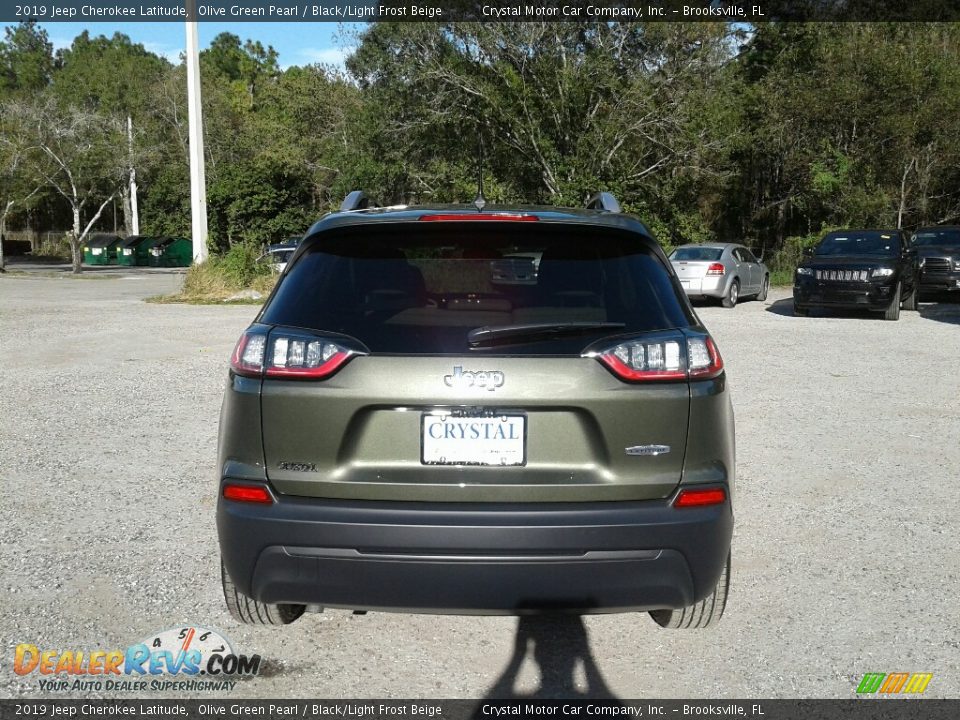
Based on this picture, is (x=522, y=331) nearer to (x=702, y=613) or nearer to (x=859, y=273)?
(x=702, y=613)

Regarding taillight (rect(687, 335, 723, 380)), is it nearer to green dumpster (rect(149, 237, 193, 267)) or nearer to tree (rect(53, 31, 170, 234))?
tree (rect(53, 31, 170, 234))

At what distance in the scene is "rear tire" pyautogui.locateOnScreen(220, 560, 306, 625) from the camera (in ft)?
11.3

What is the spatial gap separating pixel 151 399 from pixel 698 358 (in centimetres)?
718

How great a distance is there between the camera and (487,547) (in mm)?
2941

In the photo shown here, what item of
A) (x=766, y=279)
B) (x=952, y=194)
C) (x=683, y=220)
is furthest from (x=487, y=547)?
(x=952, y=194)

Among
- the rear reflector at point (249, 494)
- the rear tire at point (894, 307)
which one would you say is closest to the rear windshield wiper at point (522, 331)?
the rear reflector at point (249, 494)

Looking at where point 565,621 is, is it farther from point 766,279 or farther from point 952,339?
point 766,279

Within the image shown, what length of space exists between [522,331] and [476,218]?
535 mm

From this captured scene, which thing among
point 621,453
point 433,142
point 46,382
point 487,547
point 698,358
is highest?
point 433,142

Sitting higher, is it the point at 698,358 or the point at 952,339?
the point at 698,358

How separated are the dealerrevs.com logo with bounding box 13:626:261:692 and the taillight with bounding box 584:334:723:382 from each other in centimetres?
174

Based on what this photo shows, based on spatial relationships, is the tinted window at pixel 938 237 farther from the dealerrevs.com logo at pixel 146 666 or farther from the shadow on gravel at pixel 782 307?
the dealerrevs.com logo at pixel 146 666

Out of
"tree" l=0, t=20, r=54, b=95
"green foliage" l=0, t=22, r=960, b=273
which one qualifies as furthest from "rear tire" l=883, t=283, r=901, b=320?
"tree" l=0, t=20, r=54, b=95

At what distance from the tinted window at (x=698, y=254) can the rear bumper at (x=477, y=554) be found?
1929 centimetres
